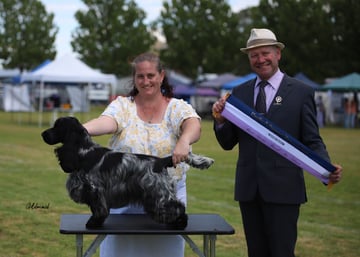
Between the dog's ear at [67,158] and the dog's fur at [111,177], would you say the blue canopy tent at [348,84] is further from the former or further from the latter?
the dog's ear at [67,158]

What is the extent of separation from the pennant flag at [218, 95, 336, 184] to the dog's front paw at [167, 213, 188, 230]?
66cm

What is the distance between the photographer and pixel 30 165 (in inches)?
487

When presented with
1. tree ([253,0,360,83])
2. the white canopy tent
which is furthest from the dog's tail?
tree ([253,0,360,83])

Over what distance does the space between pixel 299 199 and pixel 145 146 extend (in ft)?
3.49

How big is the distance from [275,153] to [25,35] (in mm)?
49668

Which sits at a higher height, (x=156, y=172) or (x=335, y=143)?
(x=156, y=172)

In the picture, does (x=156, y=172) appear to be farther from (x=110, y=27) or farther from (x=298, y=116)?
(x=110, y=27)

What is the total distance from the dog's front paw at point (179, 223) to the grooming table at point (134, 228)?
0.09ft

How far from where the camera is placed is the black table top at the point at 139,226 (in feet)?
11.6

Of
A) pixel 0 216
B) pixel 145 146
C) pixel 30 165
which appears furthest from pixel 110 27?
pixel 145 146

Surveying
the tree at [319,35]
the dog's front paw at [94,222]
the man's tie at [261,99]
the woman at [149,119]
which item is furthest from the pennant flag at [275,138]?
the tree at [319,35]

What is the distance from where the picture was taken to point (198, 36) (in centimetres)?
4588

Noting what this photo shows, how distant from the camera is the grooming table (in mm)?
3547

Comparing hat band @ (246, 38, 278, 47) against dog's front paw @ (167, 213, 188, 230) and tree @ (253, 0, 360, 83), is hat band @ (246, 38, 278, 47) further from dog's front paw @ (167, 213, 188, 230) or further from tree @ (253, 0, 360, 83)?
tree @ (253, 0, 360, 83)
